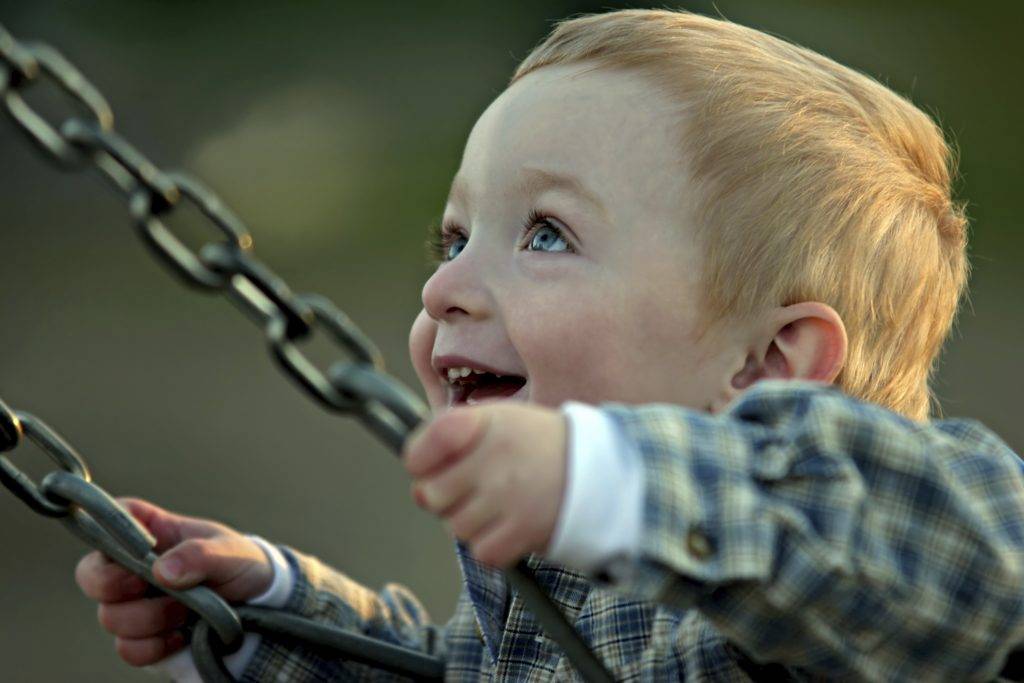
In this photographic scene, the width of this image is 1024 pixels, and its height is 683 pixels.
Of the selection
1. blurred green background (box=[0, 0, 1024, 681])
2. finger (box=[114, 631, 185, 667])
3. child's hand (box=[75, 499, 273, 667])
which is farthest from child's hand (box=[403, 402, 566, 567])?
blurred green background (box=[0, 0, 1024, 681])

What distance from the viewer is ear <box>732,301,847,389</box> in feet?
3.71

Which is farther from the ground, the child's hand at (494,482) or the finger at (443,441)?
the finger at (443,441)

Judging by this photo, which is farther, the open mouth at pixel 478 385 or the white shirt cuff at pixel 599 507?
the open mouth at pixel 478 385

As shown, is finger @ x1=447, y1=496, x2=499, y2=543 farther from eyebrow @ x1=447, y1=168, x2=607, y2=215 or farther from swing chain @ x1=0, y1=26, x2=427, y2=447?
eyebrow @ x1=447, y1=168, x2=607, y2=215

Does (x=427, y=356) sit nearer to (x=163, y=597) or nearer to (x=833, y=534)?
(x=163, y=597)

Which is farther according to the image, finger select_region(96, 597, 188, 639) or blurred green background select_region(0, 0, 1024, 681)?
blurred green background select_region(0, 0, 1024, 681)

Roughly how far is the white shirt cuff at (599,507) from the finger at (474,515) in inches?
1.3

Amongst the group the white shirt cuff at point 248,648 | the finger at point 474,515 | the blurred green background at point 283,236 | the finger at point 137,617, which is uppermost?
the finger at point 474,515

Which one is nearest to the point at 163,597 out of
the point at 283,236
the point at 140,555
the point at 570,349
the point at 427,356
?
the point at 140,555

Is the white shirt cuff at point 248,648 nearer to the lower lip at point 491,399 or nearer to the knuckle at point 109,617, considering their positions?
the knuckle at point 109,617

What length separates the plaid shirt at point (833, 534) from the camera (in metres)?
0.78

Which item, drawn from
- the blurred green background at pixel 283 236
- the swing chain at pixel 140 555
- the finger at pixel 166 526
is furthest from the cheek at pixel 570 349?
the blurred green background at pixel 283 236

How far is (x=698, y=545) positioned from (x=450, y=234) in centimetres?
52

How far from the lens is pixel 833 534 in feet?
2.65
